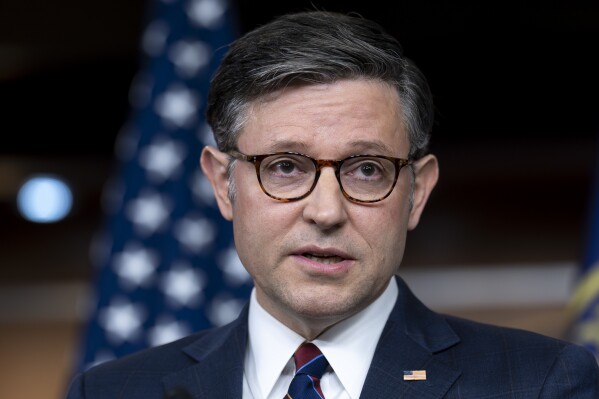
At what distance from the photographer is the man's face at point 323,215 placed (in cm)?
164

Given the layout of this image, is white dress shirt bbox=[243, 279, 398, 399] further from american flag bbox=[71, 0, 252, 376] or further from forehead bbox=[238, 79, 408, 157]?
american flag bbox=[71, 0, 252, 376]

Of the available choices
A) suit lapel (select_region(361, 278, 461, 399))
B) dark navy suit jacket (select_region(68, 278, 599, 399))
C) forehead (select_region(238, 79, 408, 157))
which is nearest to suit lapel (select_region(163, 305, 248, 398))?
dark navy suit jacket (select_region(68, 278, 599, 399))

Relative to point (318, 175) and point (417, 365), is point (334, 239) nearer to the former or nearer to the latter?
point (318, 175)

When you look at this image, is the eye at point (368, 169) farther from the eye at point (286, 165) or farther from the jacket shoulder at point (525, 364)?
the jacket shoulder at point (525, 364)

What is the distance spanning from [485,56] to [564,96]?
770 mm

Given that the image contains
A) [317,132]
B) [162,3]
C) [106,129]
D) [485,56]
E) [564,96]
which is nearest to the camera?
[317,132]

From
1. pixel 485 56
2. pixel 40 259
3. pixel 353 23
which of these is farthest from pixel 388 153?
pixel 40 259

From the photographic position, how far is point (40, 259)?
8086 mm

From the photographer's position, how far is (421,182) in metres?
1.85

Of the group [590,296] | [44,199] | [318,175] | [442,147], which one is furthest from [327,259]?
[44,199]

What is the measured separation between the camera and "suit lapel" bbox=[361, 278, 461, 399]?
1.69 m

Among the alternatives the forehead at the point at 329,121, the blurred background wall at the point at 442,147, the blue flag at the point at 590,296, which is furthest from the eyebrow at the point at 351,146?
the blurred background wall at the point at 442,147

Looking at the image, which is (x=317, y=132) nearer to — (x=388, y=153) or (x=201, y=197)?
(x=388, y=153)

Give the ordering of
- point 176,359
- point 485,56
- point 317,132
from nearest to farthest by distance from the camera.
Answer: point 317,132 → point 176,359 → point 485,56
